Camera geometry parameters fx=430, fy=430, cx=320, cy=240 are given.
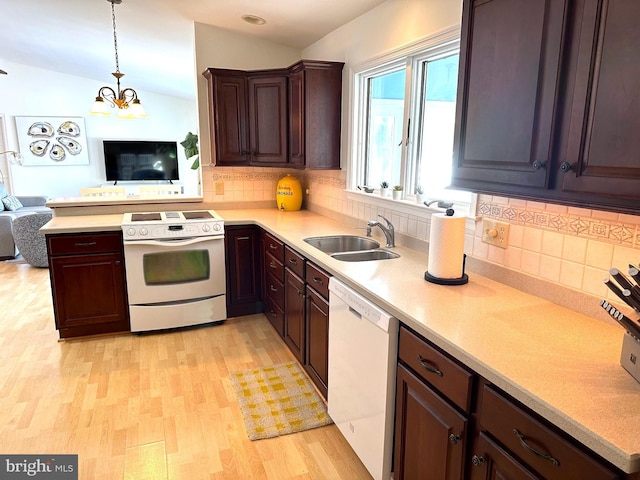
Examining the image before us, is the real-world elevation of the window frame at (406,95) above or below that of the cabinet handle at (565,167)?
above

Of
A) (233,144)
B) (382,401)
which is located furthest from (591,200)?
(233,144)

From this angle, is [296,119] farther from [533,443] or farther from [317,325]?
[533,443]

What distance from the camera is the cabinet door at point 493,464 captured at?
1.11 m

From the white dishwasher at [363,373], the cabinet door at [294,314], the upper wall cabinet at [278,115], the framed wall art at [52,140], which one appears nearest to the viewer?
the white dishwasher at [363,373]

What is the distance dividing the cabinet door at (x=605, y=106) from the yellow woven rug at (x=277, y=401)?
5.82ft


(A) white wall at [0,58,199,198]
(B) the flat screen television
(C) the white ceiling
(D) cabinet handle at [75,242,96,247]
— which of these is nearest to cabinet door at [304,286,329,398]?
(D) cabinet handle at [75,242,96,247]

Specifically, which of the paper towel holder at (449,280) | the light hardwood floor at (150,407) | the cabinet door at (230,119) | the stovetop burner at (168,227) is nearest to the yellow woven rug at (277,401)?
the light hardwood floor at (150,407)

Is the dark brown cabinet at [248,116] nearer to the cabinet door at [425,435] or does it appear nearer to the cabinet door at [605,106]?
the cabinet door at [425,435]

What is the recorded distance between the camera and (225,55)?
12.7 feet

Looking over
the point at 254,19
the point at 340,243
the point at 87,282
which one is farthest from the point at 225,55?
the point at 87,282

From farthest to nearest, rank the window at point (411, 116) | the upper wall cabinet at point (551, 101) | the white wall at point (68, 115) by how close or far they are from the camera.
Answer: the white wall at point (68, 115) → the window at point (411, 116) → the upper wall cabinet at point (551, 101)

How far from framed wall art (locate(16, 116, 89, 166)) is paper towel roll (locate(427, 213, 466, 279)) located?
7915 millimetres

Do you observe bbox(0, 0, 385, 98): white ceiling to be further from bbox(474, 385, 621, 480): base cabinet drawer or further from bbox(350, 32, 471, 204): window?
bbox(474, 385, 621, 480): base cabinet drawer

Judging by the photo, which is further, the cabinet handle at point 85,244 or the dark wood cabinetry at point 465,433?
the cabinet handle at point 85,244
